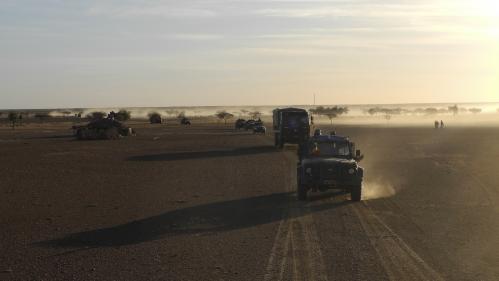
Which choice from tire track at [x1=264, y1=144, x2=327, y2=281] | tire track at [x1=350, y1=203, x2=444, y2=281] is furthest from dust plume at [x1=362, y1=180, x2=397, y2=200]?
tire track at [x1=350, y1=203, x2=444, y2=281]

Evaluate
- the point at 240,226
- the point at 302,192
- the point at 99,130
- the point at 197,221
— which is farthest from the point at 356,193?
the point at 99,130

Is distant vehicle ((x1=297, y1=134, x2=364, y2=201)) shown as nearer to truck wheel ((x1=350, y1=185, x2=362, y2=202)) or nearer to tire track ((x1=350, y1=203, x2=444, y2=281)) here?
truck wheel ((x1=350, y1=185, x2=362, y2=202))

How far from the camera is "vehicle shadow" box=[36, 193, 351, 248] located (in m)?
14.7

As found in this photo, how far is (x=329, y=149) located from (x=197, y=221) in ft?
20.1

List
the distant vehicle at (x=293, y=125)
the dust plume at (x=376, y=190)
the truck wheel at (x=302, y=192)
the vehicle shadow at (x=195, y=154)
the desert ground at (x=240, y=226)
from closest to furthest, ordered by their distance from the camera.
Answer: the desert ground at (x=240, y=226) < the truck wheel at (x=302, y=192) < the dust plume at (x=376, y=190) < the vehicle shadow at (x=195, y=154) < the distant vehicle at (x=293, y=125)

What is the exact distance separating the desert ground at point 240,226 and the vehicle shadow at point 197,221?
0.03m

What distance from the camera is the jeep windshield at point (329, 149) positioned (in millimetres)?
21609

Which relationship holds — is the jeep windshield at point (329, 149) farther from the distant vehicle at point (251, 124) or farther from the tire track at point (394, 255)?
the distant vehicle at point (251, 124)

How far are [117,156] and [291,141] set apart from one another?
13.0m

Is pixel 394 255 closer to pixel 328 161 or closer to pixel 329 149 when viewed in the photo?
pixel 328 161

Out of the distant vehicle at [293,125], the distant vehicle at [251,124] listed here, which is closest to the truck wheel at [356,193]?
the distant vehicle at [293,125]

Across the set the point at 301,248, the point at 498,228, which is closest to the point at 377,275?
the point at 301,248

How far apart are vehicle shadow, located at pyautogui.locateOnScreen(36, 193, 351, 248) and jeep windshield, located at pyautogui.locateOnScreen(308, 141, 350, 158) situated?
1.51 meters

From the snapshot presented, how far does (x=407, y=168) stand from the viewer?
34312 millimetres
